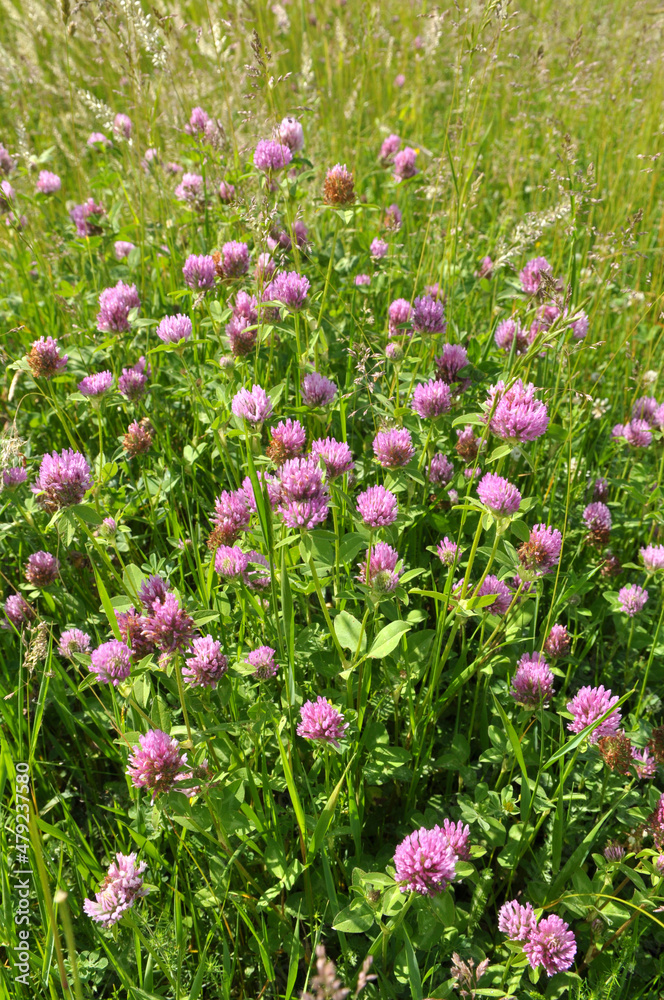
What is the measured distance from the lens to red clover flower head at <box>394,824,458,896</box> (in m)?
1.26

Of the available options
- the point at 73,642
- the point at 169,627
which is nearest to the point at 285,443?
the point at 169,627

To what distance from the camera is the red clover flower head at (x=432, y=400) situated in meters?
1.86

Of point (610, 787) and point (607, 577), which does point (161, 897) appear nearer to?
point (610, 787)

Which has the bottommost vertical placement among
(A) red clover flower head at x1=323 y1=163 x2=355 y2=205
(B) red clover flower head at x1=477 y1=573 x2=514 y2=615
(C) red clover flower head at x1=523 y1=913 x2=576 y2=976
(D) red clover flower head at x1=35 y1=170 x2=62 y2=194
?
(C) red clover flower head at x1=523 y1=913 x2=576 y2=976

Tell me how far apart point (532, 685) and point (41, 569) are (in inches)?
52.9

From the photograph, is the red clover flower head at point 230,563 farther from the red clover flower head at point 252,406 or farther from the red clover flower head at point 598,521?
the red clover flower head at point 598,521

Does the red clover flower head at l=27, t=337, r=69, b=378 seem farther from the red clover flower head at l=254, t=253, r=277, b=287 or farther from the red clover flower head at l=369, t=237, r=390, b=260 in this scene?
the red clover flower head at l=369, t=237, r=390, b=260

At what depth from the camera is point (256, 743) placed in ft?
5.08

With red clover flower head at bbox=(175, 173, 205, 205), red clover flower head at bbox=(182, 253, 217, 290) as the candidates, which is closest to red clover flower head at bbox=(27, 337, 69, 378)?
red clover flower head at bbox=(182, 253, 217, 290)

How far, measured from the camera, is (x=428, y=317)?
1.99m

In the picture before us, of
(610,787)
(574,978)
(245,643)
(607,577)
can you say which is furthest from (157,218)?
(574,978)

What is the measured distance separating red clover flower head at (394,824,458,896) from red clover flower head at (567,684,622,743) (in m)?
0.50

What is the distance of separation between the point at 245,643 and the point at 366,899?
2.24 ft

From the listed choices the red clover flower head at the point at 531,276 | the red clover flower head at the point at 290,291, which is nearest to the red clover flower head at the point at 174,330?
the red clover flower head at the point at 290,291
